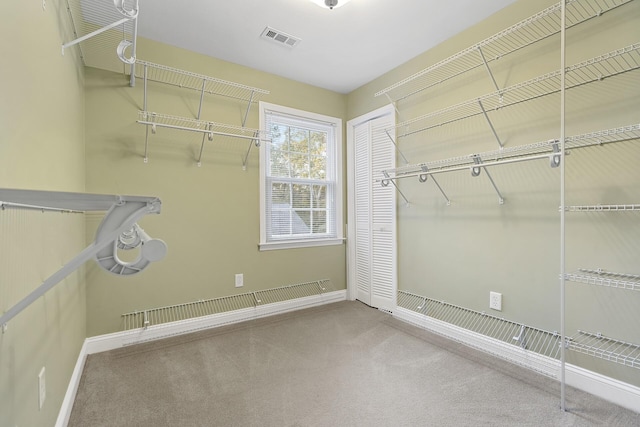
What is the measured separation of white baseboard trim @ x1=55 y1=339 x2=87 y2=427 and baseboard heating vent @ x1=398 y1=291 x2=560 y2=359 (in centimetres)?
253

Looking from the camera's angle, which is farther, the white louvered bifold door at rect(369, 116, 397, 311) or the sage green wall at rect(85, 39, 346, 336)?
the white louvered bifold door at rect(369, 116, 397, 311)

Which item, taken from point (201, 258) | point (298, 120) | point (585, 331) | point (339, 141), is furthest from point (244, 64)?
point (585, 331)

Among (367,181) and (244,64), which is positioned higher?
(244,64)

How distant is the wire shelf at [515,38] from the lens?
176cm

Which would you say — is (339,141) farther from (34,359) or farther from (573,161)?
(34,359)

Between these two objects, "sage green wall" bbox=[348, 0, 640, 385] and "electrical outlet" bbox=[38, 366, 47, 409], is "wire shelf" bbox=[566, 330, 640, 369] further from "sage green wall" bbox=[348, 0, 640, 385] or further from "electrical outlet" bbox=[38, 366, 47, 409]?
"electrical outlet" bbox=[38, 366, 47, 409]

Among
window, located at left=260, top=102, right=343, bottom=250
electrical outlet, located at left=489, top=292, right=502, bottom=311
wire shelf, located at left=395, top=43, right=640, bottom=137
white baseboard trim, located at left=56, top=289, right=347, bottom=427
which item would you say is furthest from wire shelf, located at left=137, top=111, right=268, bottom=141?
electrical outlet, located at left=489, top=292, right=502, bottom=311

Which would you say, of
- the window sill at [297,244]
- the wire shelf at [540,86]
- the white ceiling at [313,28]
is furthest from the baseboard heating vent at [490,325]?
the white ceiling at [313,28]

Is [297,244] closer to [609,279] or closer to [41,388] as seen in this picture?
[41,388]

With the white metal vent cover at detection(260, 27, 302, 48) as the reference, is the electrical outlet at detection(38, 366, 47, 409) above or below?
below

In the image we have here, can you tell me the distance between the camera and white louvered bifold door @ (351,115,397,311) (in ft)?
10.2

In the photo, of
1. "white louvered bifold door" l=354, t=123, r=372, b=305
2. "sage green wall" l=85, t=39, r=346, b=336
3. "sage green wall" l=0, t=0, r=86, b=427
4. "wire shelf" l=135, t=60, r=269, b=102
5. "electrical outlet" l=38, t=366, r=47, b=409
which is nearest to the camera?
"sage green wall" l=0, t=0, r=86, b=427

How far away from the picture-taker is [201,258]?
2.73 metres

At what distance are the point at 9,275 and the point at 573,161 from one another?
8.79 ft
